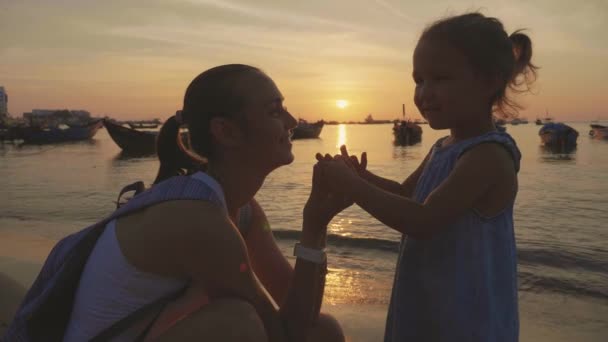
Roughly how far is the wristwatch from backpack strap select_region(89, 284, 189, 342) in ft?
1.98

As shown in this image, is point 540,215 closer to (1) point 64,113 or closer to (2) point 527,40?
(2) point 527,40

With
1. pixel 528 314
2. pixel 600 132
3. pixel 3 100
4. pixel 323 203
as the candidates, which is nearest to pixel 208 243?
pixel 323 203

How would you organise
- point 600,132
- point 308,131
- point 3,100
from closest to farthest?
point 600,132 → point 308,131 → point 3,100

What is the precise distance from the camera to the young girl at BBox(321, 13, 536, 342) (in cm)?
189

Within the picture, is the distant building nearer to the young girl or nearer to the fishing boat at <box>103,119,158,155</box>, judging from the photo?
the fishing boat at <box>103,119,158,155</box>

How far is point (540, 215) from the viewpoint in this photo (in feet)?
38.8

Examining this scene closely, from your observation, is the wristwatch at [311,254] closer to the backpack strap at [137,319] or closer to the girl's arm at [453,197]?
the girl's arm at [453,197]

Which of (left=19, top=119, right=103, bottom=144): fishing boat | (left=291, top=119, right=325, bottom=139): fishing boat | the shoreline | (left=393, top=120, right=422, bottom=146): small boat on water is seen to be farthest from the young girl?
(left=291, top=119, right=325, bottom=139): fishing boat

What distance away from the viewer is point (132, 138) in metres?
42.6

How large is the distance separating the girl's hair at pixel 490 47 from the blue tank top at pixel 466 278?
25 centimetres

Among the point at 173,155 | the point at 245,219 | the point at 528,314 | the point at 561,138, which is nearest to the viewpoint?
the point at 173,155

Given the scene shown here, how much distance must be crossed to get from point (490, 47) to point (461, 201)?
25.5 inches

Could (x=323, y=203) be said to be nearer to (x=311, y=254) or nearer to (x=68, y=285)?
(x=311, y=254)

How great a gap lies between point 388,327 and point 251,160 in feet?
3.32
